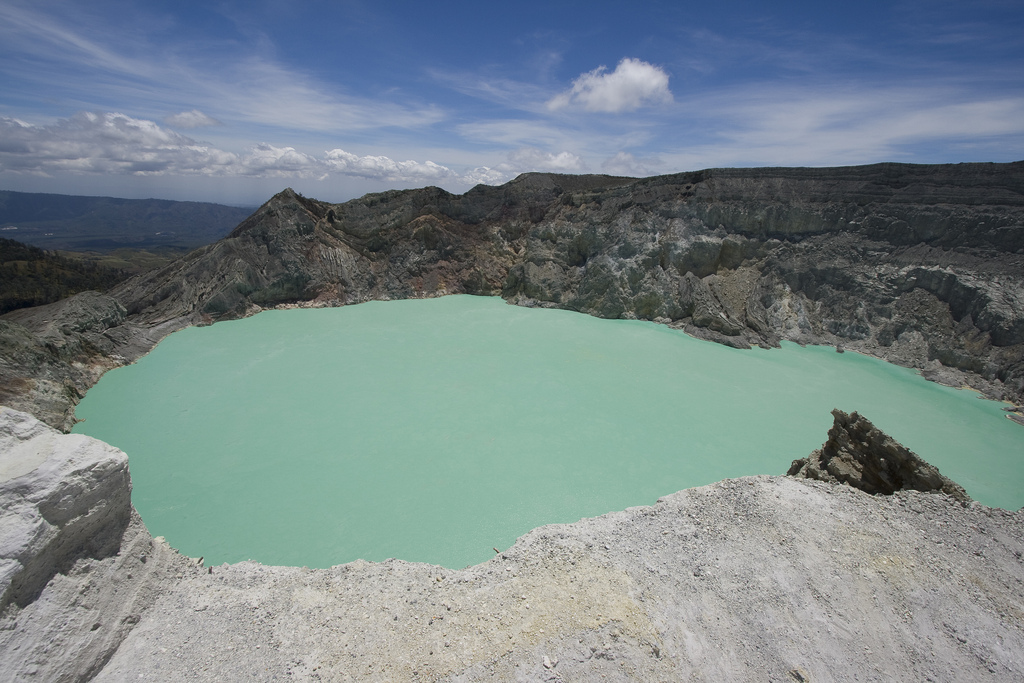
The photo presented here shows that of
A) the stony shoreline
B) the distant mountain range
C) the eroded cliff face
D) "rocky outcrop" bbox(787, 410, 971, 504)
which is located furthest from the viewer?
the distant mountain range

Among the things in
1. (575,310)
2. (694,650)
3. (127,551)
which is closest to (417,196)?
(575,310)

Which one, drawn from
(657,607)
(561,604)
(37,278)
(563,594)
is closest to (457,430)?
(563,594)

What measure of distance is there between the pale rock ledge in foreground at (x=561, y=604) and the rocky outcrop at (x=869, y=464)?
0.69 metres

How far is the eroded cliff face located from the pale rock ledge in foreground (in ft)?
32.3

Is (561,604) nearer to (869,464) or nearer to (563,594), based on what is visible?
(563,594)

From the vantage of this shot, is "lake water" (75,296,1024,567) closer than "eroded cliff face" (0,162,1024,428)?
Yes

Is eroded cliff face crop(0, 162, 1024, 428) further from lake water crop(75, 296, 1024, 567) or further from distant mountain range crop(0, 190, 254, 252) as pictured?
distant mountain range crop(0, 190, 254, 252)

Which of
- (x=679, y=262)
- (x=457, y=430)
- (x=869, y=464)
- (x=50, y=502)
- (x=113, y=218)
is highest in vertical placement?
(x=113, y=218)

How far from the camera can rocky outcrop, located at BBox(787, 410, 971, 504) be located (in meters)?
7.55

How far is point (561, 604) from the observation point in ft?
18.9

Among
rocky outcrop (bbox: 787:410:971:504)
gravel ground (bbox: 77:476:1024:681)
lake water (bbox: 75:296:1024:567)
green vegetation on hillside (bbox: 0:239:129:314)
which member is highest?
green vegetation on hillside (bbox: 0:239:129:314)

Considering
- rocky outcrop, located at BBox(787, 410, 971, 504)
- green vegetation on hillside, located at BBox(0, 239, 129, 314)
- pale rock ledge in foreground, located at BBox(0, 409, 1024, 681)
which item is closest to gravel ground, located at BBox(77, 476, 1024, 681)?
pale rock ledge in foreground, located at BBox(0, 409, 1024, 681)

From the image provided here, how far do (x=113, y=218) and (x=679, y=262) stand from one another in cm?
21626

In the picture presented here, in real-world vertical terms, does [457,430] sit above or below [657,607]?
below
